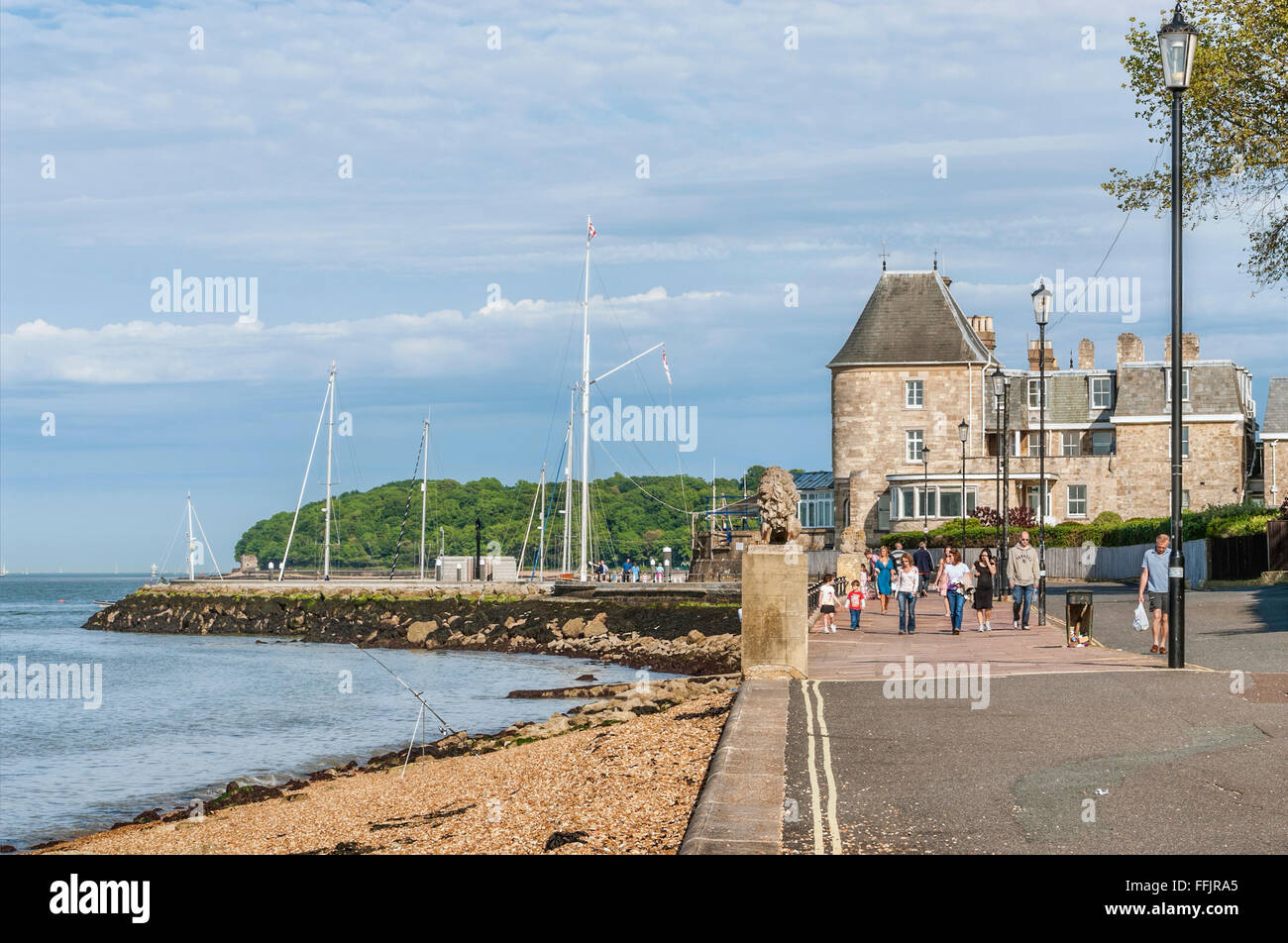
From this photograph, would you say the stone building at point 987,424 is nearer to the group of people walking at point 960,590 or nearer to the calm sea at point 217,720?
the calm sea at point 217,720

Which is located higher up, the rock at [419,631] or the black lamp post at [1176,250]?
the black lamp post at [1176,250]

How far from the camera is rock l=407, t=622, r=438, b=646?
60469 millimetres

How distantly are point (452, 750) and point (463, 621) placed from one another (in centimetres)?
4008

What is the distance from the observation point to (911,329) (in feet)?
248

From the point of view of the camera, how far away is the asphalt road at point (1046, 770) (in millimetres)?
8781

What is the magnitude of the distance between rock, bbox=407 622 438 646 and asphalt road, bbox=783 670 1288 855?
46244 mm

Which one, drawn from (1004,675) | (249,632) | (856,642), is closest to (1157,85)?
(856,642)

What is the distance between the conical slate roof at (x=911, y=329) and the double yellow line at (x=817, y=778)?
6062cm

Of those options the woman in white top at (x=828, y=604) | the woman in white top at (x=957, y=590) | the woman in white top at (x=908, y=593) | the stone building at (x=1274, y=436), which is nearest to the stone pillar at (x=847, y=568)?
the woman in white top at (x=828, y=604)

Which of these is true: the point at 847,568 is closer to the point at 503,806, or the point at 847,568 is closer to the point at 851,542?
the point at 851,542

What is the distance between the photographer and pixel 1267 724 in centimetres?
1276

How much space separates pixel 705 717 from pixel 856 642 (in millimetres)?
10567

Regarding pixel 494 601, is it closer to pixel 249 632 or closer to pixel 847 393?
pixel 249 632

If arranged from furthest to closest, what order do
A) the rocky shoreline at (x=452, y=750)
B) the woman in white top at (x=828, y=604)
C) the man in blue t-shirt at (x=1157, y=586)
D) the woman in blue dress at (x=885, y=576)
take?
the woman in blue dress at (x=885, y=576) → the woman in white top at (x=828, y=604) → the man in blue t-shirt at (x=1157, y=586) → the rocky shoreline at (x=452, y=750)
